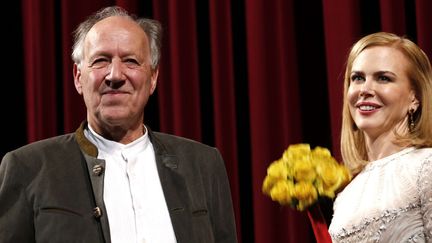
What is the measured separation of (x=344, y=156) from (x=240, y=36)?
100 cm

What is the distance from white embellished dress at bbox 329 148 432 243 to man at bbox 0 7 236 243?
17.1 inches

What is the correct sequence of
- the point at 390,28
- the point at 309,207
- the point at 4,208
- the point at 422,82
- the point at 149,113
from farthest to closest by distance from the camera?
the point at 149,113 → the point at 390,28 → the point at 422,82 → the point at 309,207 → the point at 4,208

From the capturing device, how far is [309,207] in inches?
85.0

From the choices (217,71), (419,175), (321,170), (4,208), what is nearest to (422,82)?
(419,175)

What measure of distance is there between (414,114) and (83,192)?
3.74 ft

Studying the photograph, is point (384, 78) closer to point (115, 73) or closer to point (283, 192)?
point (283, 192)

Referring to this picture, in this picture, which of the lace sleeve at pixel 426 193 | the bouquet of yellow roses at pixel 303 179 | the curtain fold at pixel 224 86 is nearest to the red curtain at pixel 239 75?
the curtain fold at pixel 224 86

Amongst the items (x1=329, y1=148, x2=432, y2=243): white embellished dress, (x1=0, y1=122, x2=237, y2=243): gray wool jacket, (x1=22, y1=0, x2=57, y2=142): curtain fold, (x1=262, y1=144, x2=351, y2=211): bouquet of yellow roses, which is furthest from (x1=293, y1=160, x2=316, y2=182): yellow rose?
(x1=22, y1=0, x2=57, y2=142): curtain fold

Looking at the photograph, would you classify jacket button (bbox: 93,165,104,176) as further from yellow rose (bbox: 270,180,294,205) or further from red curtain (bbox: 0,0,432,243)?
red curtain (bbox: 0,0,432,243)

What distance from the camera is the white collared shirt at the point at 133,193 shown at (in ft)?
6.64

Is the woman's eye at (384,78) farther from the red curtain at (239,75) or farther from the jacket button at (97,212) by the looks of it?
the jacket button at (97,212)

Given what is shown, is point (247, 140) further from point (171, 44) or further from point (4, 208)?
point (4, 208)

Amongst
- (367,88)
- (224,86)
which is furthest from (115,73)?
(224,86)

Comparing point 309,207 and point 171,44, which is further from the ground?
point 171,44
